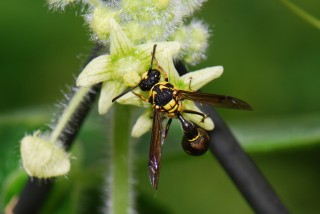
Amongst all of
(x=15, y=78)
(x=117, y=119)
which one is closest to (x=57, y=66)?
(x=15, y=78)

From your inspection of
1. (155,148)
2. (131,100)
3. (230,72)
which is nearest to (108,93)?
(131,100)

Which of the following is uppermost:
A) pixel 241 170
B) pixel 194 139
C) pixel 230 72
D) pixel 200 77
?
pixel 200 77

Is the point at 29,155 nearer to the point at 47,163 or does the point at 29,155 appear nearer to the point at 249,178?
the point at 47,163

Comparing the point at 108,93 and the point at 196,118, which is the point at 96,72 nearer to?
the point at 108,93

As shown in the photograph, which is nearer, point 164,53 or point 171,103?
point 164,53

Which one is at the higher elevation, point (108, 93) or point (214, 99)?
point (108, 93)

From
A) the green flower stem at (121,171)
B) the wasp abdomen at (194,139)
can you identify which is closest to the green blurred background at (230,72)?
the green flower stem at (121,171)

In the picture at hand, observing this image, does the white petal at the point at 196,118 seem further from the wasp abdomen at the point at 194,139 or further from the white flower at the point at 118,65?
the white flower at the point at 118,65
